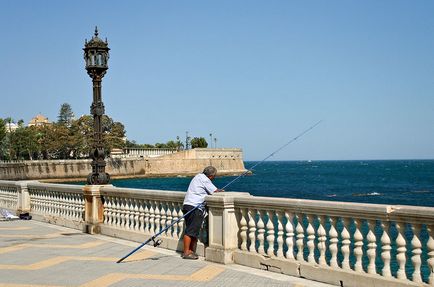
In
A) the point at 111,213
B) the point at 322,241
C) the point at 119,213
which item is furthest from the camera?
the point at 111,213

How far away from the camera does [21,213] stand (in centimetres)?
1608

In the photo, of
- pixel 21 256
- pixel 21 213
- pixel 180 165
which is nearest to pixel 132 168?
pixel 180 165

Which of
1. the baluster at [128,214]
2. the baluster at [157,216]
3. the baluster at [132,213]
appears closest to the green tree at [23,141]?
Answer: the baluster at [128,214]

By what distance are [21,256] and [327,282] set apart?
558 cm

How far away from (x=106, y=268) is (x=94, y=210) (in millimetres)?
4212

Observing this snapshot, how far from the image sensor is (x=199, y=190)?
9.02m

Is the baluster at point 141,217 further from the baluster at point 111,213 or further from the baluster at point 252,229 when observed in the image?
the baluster at point 252,229

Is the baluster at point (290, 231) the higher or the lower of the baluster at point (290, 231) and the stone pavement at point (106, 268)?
the higher

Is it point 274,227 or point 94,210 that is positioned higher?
point 94,210

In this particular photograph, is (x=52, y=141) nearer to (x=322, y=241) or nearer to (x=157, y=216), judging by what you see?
(x=157, y=216)

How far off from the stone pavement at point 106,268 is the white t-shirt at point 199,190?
100cm

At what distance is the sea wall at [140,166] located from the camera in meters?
94.6

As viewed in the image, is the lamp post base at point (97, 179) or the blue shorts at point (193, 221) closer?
the blue shorts at point (193, 221)

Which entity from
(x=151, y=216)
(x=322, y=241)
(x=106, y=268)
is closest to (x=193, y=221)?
(x=106, y=268)
